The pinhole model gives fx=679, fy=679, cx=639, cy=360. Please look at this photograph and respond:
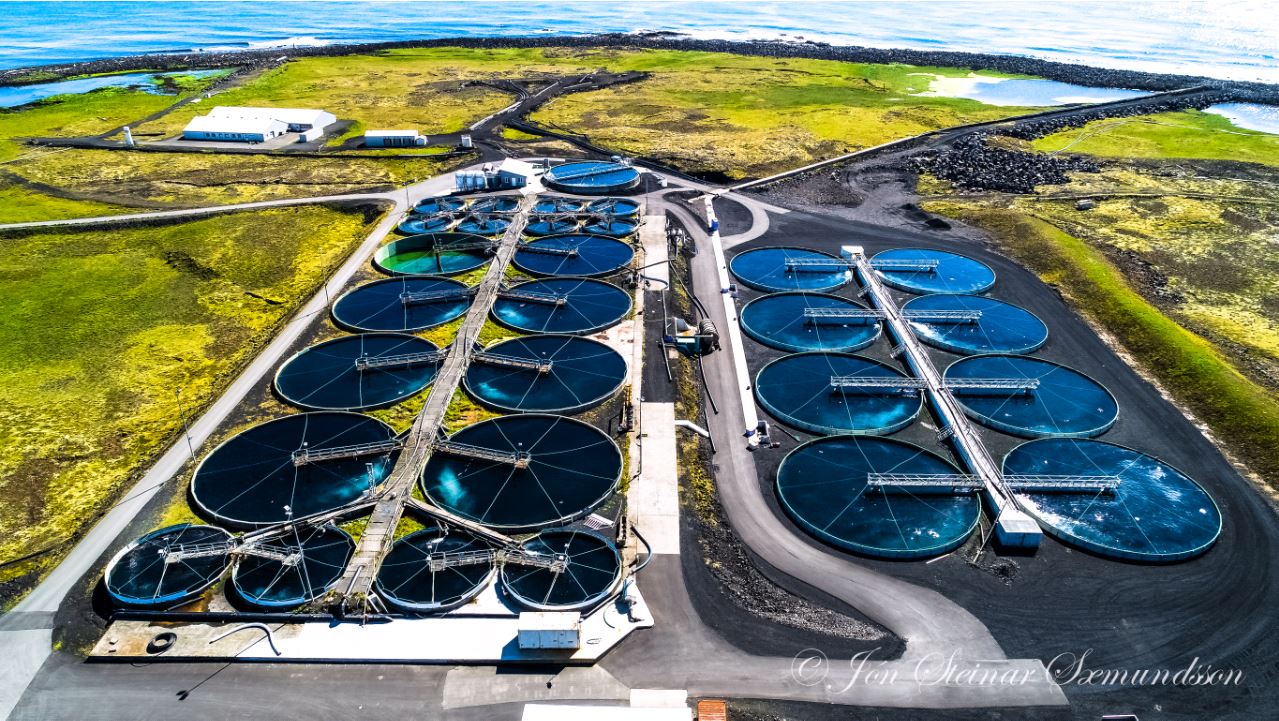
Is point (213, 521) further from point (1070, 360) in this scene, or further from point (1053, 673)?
point (1070, 360)

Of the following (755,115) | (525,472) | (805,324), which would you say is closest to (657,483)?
(525,472)

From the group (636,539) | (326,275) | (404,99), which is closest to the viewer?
(636,539)

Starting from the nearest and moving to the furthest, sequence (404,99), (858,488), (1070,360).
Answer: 1. (858,488)
2. (1070,360)
3. (404,99)

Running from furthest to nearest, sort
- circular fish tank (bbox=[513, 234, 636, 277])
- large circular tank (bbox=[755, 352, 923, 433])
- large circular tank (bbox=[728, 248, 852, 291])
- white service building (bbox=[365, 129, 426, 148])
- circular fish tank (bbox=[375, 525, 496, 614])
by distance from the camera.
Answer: white service building (bbox=[365, 129, 426, 148])
circular fish tank (bbox=[513, 234, 636, 277])
large circular tank (bbox=[728, 248, 852, 291])
large circular tank (bbox=[755, 352, 923, 433])
circular fish tank (bbox=[375, 525, 496, 614])

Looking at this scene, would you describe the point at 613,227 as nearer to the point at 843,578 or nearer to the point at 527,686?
the point at 843,578

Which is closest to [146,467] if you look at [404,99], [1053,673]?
[1053,673]

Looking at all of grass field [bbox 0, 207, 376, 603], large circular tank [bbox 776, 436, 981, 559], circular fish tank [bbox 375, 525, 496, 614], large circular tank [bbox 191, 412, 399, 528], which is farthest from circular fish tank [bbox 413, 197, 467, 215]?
large circular tank [bbox 776, 436, 981, 559]

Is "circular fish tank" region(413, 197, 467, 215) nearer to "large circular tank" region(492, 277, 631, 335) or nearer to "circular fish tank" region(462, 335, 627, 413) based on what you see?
"large circular tank" region(492, 277, 631, 335)
